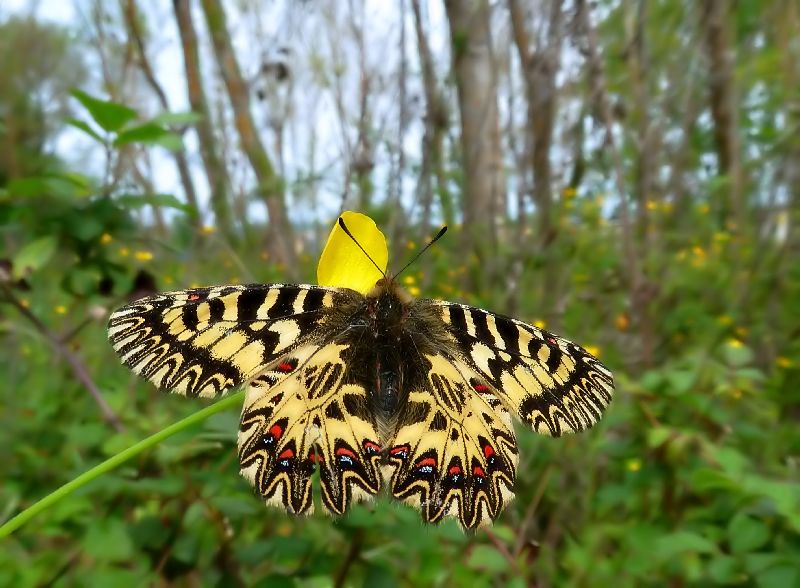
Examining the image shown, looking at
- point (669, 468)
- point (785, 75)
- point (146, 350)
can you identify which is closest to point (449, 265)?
Answer: point (785, 75)

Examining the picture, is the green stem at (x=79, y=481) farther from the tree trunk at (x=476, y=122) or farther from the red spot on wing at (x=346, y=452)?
the tree trunk at (x=476, y=122)

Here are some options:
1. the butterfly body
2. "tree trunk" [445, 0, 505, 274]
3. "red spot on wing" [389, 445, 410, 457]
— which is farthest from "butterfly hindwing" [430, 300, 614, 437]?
"tree trunk" [445, 0, 505, 274]

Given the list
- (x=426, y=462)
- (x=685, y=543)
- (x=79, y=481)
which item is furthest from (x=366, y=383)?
(x=685, y=543)

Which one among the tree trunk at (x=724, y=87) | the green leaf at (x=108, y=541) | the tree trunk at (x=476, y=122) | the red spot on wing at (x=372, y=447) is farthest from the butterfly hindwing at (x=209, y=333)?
the tree trunk at (x=724, y=87)

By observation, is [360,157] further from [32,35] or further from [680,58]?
[32,35]

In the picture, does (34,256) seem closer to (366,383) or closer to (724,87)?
(366,383)

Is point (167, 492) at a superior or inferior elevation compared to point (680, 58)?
inferior

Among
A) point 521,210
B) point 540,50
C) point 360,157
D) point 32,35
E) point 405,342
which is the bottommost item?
point 405,342
